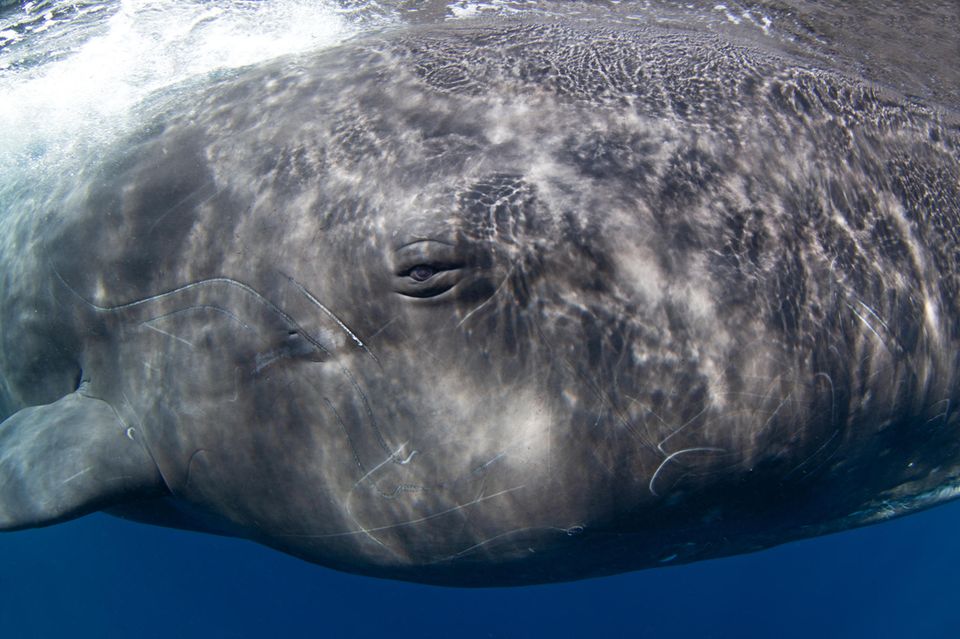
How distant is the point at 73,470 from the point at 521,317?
3.46 m

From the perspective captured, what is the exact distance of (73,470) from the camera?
446 cm

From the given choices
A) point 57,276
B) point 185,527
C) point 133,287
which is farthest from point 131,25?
point 185,527

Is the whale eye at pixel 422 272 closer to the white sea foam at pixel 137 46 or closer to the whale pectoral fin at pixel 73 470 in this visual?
the whale pectoral fin at pixel 73 470

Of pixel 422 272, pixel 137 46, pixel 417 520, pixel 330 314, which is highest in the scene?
pixel 137 46

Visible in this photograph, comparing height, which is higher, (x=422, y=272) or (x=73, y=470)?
(x=422, y=272)

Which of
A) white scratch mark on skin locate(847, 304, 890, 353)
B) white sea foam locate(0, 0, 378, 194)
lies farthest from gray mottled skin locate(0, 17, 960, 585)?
white sea foam locate(0, 0, 378, 194)

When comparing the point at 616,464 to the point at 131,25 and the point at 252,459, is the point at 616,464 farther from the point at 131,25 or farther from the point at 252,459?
the point at 131,25

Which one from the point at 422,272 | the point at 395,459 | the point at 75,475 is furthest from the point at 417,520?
the point at 75,475

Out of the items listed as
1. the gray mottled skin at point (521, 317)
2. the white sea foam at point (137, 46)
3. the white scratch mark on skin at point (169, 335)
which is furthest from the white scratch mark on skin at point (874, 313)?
the white sea foam at point (137, 46)

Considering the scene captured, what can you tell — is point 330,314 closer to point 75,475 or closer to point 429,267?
point 429,267

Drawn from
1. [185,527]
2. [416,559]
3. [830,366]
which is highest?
[830,366]

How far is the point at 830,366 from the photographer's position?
3.62 metres

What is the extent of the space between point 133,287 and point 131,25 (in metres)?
7.37

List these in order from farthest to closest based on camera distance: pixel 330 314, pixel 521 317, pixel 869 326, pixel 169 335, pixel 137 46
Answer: pixel 137 46
pixel 169 335
pixel 330 314
pixel 869 326
pixel 521 317
